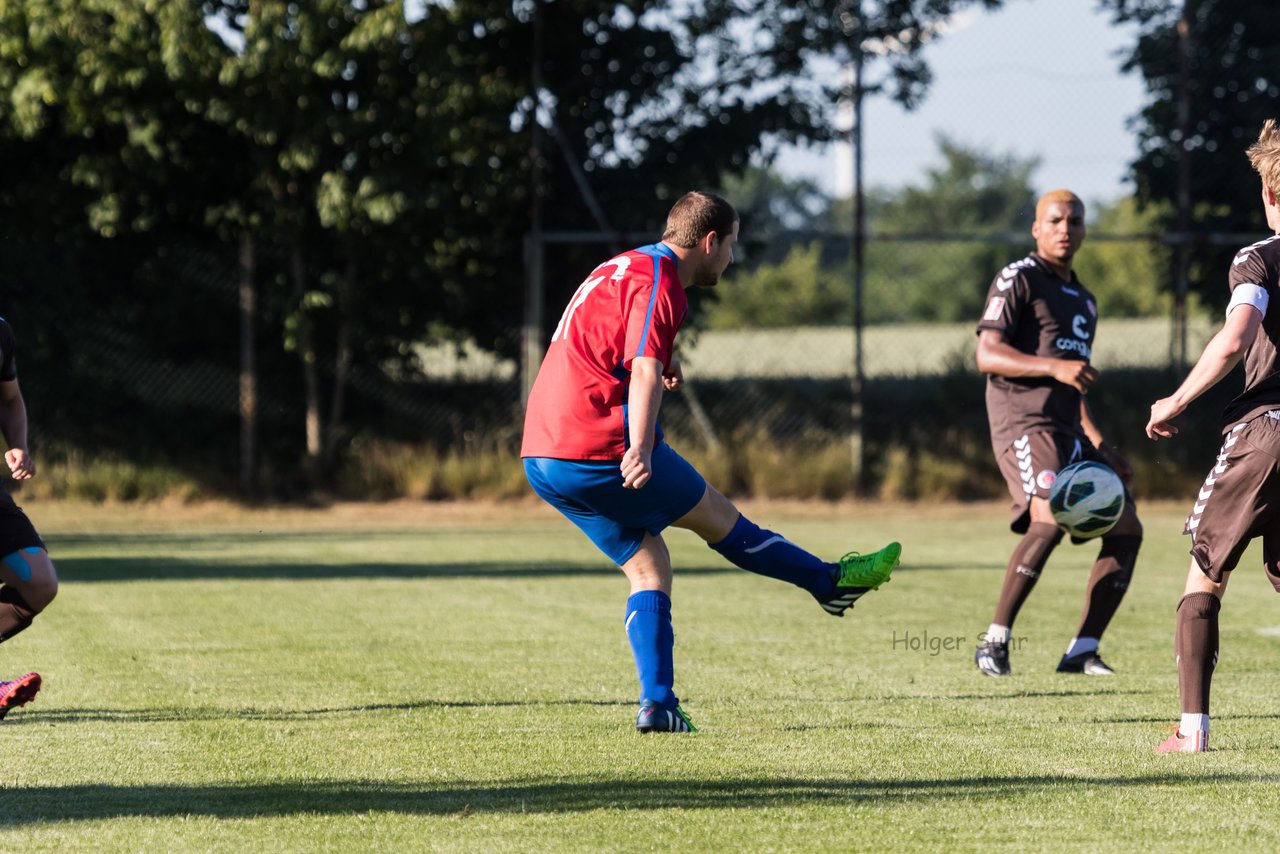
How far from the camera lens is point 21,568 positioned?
5941 millimetres

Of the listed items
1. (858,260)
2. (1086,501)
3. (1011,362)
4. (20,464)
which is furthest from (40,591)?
(858,260)

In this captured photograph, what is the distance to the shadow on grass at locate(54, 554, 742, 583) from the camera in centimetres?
1131

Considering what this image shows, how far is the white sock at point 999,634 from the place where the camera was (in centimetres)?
740

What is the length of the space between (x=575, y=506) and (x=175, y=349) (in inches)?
523

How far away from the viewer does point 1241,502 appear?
520 cm

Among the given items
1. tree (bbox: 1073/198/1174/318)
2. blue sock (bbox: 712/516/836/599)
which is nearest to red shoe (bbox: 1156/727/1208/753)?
blue sock (bbox: 712/516/836/599)

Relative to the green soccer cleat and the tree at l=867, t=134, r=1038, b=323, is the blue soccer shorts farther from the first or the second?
the tree at l=867, t=134, r=1038, b=323

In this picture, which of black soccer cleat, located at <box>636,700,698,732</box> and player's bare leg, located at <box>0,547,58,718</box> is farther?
player's bare leg, located at <box>0,547,58,718</box>

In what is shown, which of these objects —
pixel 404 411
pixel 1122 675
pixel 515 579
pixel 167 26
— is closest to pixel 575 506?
pixel 1122 675

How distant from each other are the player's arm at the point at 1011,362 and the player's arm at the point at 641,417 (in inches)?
84.7

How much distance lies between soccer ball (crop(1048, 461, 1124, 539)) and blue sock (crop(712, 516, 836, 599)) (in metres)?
1.55

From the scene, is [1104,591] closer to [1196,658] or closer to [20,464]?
[1196,658]

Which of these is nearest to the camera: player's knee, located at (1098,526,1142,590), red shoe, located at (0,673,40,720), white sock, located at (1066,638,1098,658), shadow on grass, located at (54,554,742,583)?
red shoe, located at (0,673,40,720)

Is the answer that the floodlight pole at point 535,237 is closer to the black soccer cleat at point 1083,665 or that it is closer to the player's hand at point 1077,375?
the black soccer cleat at point 1083,665
